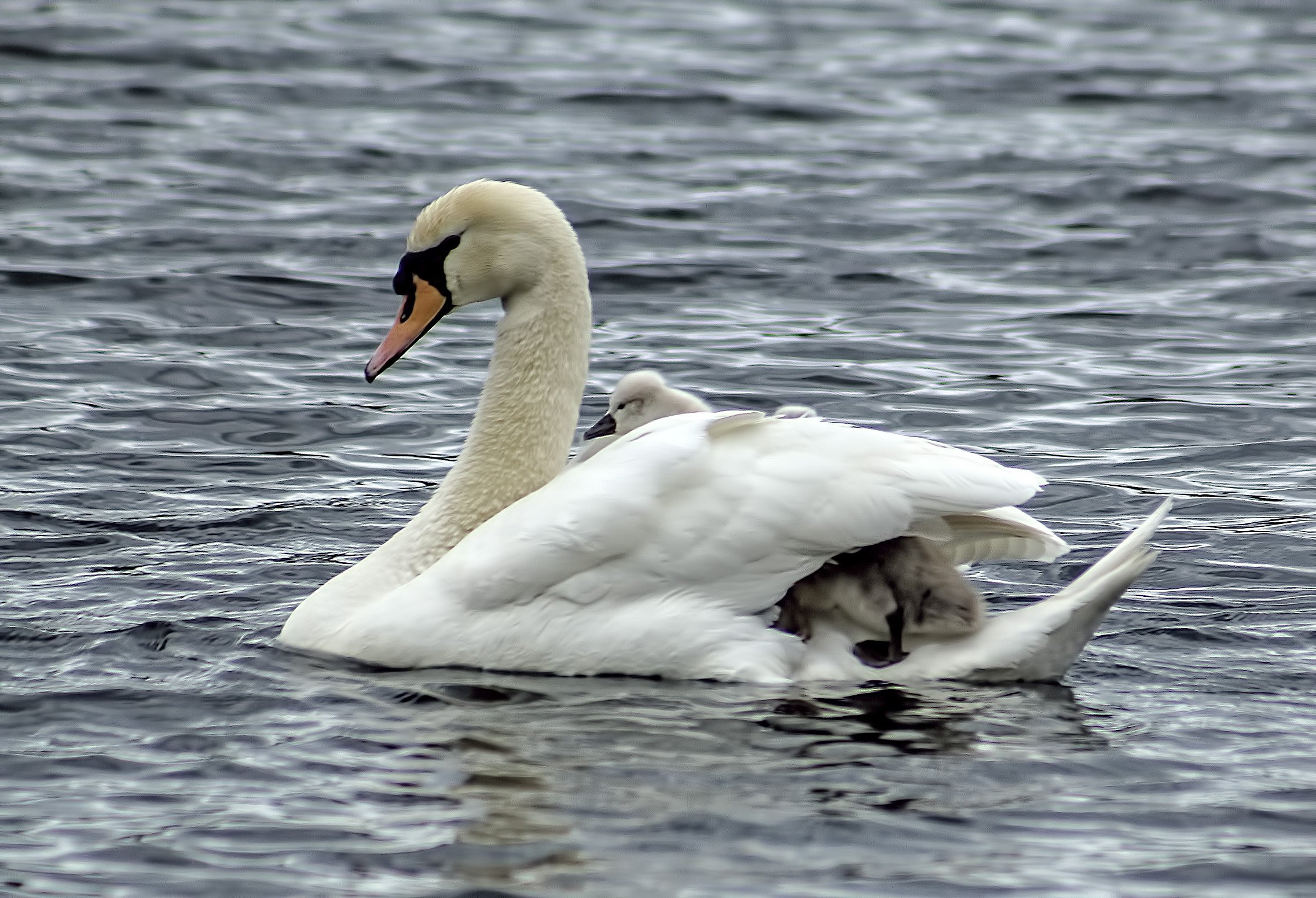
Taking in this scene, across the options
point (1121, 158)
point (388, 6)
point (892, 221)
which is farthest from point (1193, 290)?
point (388, 6)

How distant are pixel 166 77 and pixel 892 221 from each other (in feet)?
21.5

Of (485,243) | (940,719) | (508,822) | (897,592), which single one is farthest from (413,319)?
(508,822)

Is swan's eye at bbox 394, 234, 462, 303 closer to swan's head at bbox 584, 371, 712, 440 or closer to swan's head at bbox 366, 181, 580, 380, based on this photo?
swan's head at bbox 366, 181, 580, 380

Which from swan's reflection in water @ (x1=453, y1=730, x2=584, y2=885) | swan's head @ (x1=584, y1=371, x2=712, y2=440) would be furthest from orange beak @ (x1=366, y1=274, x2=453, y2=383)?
swan's reflection in water @ (x1=453, y1=730, x2=584, y2=885)

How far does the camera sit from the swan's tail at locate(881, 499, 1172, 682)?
6.20 meters

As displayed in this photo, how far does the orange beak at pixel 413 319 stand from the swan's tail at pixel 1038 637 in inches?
77.4

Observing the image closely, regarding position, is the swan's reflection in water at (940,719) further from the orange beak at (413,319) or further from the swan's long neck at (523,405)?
the orange beak at (413,319)

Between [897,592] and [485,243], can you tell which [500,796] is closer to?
[897,592]

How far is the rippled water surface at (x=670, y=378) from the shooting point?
5.39 meters

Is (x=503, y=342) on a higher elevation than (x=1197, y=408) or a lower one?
higher

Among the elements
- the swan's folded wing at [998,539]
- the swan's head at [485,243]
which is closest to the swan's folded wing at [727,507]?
the swan's folded wing at [998,539]

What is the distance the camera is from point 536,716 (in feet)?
20.3

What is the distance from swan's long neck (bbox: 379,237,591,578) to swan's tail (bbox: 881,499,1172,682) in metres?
1.48

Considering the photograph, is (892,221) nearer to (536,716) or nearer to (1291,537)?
(1291,537)
